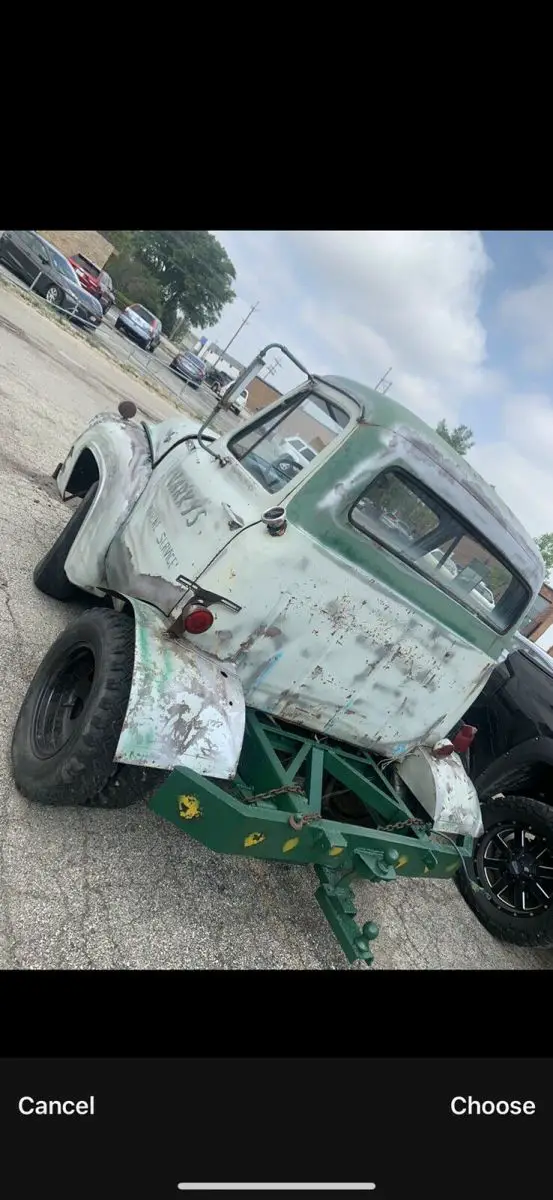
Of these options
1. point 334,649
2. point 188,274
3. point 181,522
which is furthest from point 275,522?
point 188,274

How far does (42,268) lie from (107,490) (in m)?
15.3

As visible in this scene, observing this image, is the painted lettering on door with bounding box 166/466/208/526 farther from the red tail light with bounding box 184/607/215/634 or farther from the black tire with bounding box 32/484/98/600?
the black tire with bounding box 32/484/98/600

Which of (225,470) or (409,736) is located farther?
(409,736)

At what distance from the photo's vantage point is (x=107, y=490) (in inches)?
147

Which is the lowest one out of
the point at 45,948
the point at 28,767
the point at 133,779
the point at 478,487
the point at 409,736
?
the point at 45,948

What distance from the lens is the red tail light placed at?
264cm

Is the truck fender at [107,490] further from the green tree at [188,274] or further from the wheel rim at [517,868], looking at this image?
the green tree at [188,274]

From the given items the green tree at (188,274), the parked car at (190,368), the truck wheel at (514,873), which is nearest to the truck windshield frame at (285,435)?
the truck wheel at (514,873)

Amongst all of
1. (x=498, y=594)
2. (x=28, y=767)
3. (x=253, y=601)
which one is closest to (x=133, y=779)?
(x=28, y=767)

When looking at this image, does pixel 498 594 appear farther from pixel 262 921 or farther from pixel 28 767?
pixel 28 767

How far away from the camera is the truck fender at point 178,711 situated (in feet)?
7.86

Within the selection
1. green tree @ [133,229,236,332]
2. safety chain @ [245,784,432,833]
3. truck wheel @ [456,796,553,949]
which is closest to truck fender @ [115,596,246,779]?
safety chain @ [245,784,432,833]

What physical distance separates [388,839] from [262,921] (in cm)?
75

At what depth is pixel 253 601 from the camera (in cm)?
278
